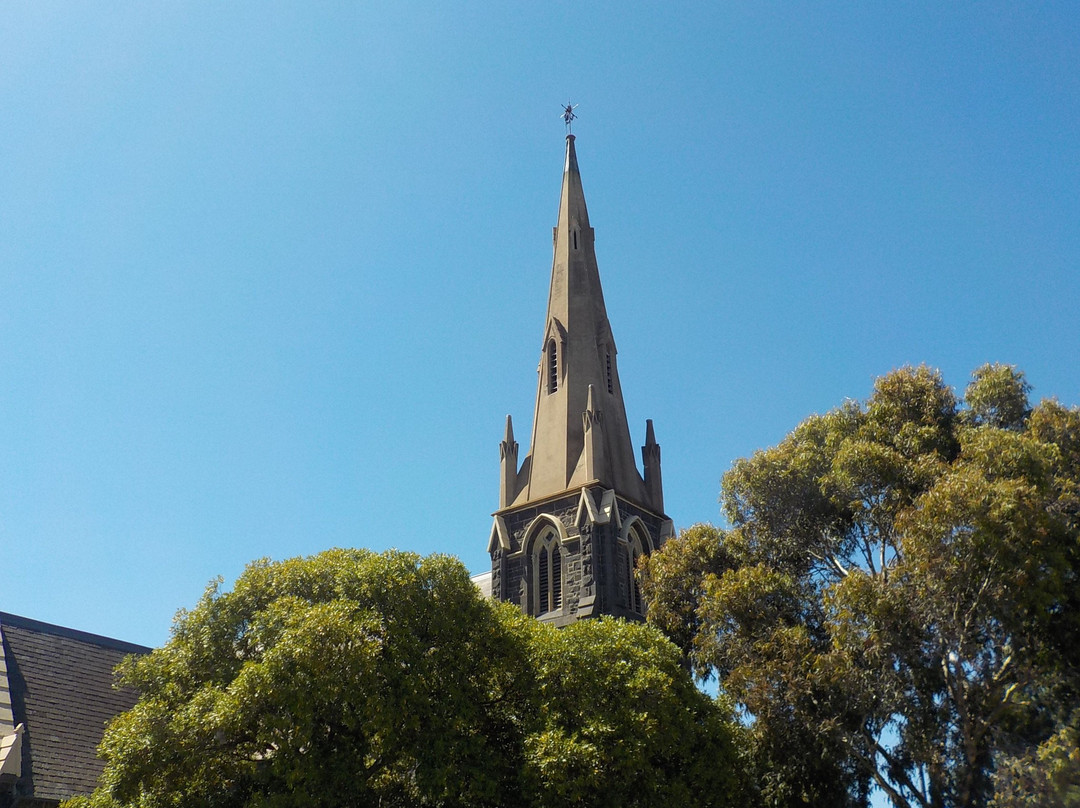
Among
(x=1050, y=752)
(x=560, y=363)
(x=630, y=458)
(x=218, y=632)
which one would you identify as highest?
(x=560, y=363)

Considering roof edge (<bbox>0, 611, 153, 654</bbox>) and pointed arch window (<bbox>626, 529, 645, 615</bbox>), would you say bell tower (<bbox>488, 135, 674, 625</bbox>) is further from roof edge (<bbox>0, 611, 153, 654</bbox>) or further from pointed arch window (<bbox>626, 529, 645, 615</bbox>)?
roof edge (<bbox>0, 611, 153, 654</bbox>)

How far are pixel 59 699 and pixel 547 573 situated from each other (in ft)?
55.8

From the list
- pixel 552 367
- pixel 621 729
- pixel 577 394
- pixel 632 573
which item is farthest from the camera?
pixel 552 367

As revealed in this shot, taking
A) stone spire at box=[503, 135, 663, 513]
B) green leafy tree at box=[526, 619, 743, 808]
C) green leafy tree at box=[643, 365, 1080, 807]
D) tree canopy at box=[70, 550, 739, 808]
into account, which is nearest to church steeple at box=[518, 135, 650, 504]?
stone spire at box=[503, 135, 663, 513]

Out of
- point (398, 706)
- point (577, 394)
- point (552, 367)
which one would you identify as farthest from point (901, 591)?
point (552, 367)

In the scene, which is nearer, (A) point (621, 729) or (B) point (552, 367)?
(A) point (621, 729)

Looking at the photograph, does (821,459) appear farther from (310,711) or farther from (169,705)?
(169,705)

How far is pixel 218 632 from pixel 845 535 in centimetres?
1353

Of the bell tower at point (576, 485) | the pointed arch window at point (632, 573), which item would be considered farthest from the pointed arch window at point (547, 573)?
the pointed arch window at point (632, 573)

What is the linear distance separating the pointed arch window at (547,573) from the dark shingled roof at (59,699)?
14.0 m

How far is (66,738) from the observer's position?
2361 centimetres

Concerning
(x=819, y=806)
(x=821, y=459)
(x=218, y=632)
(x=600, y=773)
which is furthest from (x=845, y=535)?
(x=218, y=632)

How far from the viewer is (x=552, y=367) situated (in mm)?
41281

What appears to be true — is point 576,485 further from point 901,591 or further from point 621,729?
point 901,591
